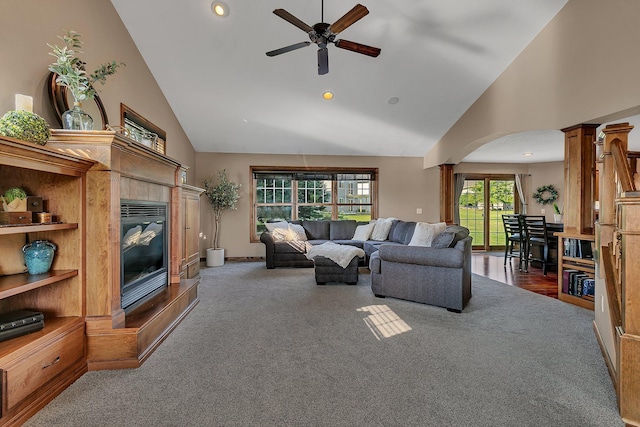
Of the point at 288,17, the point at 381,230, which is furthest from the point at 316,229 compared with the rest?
the point at 288,17

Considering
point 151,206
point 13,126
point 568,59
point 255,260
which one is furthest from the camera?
point 255,260

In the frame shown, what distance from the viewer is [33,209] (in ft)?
6.88

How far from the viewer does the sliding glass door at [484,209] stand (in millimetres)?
8547

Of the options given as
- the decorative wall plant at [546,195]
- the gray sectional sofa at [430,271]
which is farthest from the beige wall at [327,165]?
the gray sectional sofa at [430,271]

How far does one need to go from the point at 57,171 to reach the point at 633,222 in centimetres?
331

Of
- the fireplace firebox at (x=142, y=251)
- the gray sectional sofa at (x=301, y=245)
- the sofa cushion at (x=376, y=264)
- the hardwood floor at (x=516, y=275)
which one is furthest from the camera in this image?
the gray sectional sofa at (x=301, y=245)

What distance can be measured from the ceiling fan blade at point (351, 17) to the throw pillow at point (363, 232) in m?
4.30

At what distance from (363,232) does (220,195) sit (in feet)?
10.2

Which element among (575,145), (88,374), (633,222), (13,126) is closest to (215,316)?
(88,374)

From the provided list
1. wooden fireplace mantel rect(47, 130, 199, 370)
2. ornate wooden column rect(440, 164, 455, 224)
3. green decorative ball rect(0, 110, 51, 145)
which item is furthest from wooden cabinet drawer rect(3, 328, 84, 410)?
ornate wooden column rect(440, 164, 455, 224)

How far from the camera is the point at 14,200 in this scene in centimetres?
197

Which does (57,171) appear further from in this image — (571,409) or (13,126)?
(571,409)

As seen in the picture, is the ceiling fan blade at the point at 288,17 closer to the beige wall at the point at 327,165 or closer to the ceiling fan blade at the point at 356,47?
the ceiling fan blade at the point at 356,47

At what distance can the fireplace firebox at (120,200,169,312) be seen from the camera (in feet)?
8.36
